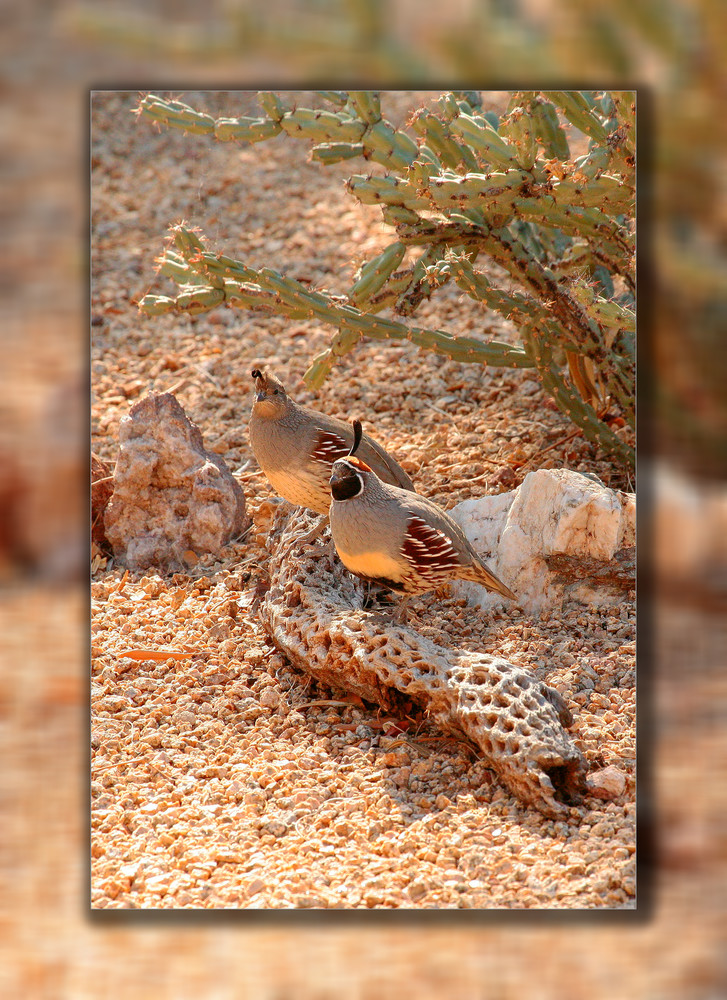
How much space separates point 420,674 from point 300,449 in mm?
1065

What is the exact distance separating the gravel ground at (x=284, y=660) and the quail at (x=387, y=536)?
10.9 inches

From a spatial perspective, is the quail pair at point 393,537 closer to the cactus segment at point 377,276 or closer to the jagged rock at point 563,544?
the jagged rock at point 563,544

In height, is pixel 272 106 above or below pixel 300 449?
above

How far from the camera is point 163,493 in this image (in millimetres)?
3541

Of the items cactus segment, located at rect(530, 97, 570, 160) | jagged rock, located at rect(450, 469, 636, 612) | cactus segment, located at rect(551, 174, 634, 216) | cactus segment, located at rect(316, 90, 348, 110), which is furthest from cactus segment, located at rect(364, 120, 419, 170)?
jagged rock, located at rect(450, 469, 636, 612)

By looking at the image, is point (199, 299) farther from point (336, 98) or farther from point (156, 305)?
point (336, 98)

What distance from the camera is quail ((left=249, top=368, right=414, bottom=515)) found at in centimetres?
330

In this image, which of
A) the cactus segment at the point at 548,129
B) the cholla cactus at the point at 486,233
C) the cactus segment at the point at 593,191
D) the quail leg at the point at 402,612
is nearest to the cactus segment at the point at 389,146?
the cholla cactus at the point at 486,233

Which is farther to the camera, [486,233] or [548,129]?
[486,233]
